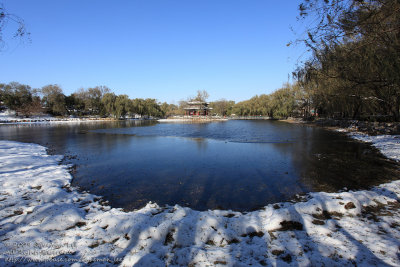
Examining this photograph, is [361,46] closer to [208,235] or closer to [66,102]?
[208,235]

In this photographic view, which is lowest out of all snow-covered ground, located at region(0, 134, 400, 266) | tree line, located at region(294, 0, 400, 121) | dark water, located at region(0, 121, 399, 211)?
dark water, located at region(0, 121, 399, 211)

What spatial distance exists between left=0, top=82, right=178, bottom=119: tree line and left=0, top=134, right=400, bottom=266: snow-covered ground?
63050 millimetres

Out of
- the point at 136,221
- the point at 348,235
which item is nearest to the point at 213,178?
the point at 136,221

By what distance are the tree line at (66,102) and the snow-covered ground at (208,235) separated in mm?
63050

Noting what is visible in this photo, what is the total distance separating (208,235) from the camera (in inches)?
129

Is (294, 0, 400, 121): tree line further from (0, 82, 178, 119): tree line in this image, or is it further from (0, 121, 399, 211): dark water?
(0, 82, 178, 119): tree line

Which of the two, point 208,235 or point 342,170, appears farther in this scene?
point 342,170

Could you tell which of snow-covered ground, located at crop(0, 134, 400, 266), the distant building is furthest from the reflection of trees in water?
the distant building

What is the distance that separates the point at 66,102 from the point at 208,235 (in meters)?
75.8

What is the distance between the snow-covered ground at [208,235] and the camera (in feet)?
8.77

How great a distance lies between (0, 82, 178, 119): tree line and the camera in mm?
57312

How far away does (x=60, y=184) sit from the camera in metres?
6.29

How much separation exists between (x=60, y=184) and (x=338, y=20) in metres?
9.57

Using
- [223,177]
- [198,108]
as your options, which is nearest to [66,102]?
[198,108]
